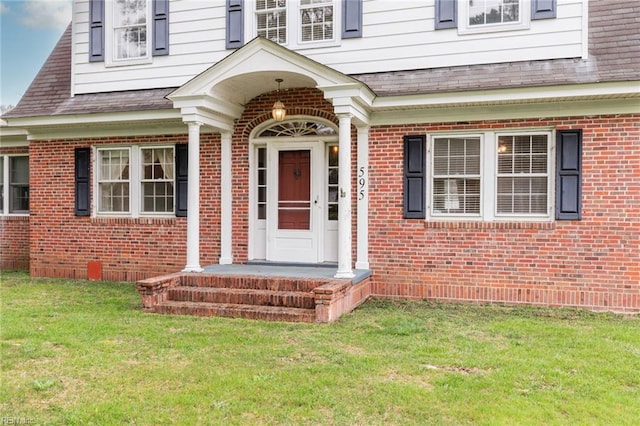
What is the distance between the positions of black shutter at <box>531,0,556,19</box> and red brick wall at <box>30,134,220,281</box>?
5114mm

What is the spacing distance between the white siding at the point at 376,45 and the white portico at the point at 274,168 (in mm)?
1031

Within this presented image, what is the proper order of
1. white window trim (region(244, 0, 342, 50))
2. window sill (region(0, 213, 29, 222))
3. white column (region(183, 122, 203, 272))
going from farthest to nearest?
1. window sill (region(0, 213, 29, 222))
2. white window trim (region(244, 0, 342, 50))
3. white column (region(183, 122, 203, 272))

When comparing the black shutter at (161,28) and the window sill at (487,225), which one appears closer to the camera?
the window sill at (487,225)

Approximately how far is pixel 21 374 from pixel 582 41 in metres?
7.54

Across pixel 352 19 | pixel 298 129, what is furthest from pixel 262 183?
pixel 352 19

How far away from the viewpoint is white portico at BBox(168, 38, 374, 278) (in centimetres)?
730

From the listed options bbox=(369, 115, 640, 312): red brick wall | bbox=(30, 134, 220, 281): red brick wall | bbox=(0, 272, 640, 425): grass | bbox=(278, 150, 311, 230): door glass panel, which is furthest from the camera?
bbox=(30, 134, 220, 281): red brick wall

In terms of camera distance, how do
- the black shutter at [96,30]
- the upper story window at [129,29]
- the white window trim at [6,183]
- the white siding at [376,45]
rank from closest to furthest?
Result: the white siding at [376,45]
the upper story window at [129,29]
the black shutter at [96,30]
the white window trim at [6,183]

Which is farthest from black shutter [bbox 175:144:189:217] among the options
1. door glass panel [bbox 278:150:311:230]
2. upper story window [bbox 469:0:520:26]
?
upper story window [bbox 469:0:520:26]

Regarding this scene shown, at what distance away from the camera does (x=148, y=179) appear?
8.87 metres

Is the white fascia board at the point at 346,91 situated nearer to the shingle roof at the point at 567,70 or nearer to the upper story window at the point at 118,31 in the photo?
the shingle roof at the point at 567,70

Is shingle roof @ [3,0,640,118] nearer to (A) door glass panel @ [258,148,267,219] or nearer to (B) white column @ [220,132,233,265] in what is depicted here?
(B) white column @ [220,132,233,265]

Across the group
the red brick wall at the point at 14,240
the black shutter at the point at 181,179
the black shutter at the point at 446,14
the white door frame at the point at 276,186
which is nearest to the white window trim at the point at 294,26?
the white door frame at the point at 276,186

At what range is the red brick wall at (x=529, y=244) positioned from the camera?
264 inches
